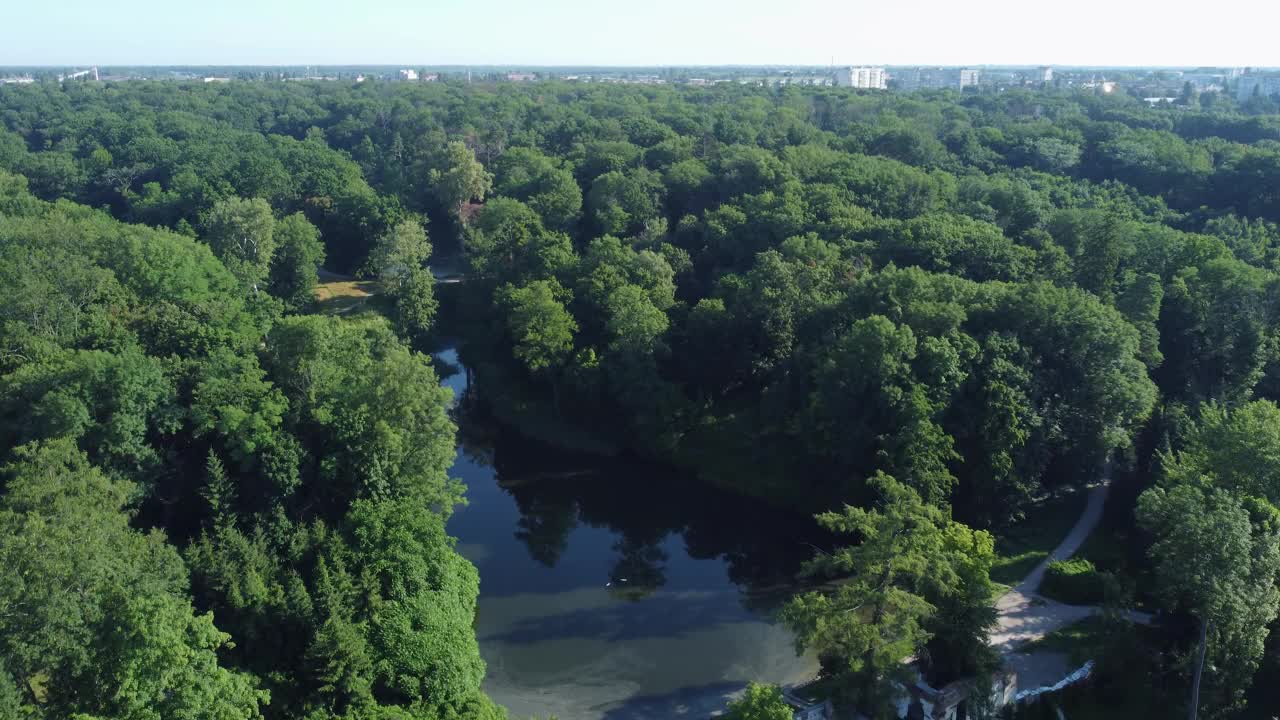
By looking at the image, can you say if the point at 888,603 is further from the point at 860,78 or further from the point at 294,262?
the point at 860,78

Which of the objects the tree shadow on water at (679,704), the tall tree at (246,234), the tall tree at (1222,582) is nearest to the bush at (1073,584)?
the tall tree at (1222,582)

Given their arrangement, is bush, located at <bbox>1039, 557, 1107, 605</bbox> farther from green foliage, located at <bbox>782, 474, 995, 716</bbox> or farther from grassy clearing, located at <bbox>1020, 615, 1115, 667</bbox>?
green foliage, located at <bbox>782, 474, 995, 716</bbox>

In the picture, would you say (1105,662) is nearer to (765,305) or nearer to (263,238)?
(765,305)

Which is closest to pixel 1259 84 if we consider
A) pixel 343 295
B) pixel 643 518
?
pixel 343 295

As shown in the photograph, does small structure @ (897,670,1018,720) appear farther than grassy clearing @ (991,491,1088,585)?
No

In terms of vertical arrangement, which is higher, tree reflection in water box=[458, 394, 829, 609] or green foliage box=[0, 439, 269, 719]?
green foliage box=[0, 439, 269, 719]

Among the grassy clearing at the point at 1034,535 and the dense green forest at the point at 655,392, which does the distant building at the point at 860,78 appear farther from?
the grassy clearing at the point at 1034,535

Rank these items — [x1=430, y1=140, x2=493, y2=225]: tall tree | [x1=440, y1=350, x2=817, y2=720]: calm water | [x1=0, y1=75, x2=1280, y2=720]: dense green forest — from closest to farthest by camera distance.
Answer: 1. [x1=0, y1=75, x2=1280, y2=720]: dense green forest
2. [x1=440, y1=350, x2=817, y2=720]: calm water
3. [x1=430, y1=140, x2=493, y2=225]: tall tree

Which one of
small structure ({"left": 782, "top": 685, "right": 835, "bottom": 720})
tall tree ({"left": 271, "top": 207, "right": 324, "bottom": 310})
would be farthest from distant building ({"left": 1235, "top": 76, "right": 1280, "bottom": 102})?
small structure ({"left": 782, "top": 685, "right": 835, "bottom": 720})
